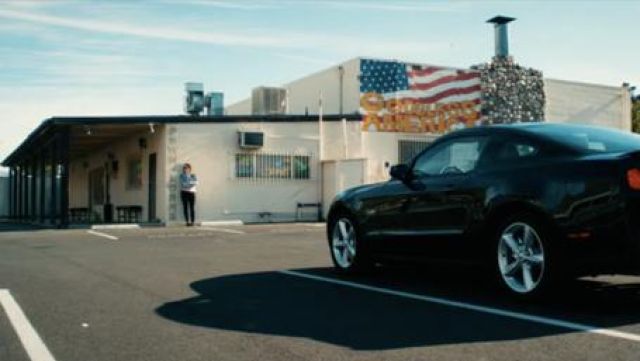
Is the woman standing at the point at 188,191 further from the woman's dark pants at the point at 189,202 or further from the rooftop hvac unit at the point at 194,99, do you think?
the rooftop hvac unit at the point at 194,99

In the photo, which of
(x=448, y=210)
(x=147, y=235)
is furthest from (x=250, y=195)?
(x=448, y=210)

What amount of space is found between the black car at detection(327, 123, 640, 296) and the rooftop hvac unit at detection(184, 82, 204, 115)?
75.0 ft

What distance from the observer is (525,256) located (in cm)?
640

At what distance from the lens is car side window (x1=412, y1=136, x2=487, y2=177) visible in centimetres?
720

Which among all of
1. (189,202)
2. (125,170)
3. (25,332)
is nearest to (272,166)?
(189,202)

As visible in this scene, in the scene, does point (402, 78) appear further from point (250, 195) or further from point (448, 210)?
point (448, 210)

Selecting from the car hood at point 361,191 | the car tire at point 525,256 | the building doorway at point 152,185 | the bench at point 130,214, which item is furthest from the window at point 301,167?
the car tire at point 525,256

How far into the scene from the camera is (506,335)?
5164mm

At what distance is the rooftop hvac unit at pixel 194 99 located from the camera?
3046cm

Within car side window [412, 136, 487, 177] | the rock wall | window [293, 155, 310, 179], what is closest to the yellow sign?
the rock wall

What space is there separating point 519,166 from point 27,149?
29656 mm

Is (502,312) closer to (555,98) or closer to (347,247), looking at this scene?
(347,247)

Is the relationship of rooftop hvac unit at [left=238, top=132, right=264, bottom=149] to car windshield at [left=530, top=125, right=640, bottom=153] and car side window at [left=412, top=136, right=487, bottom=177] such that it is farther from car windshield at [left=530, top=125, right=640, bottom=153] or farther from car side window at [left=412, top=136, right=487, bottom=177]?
car windshield at [left=530, top=125, right=640, bottom=153]

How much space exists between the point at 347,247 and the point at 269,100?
65.1ft
